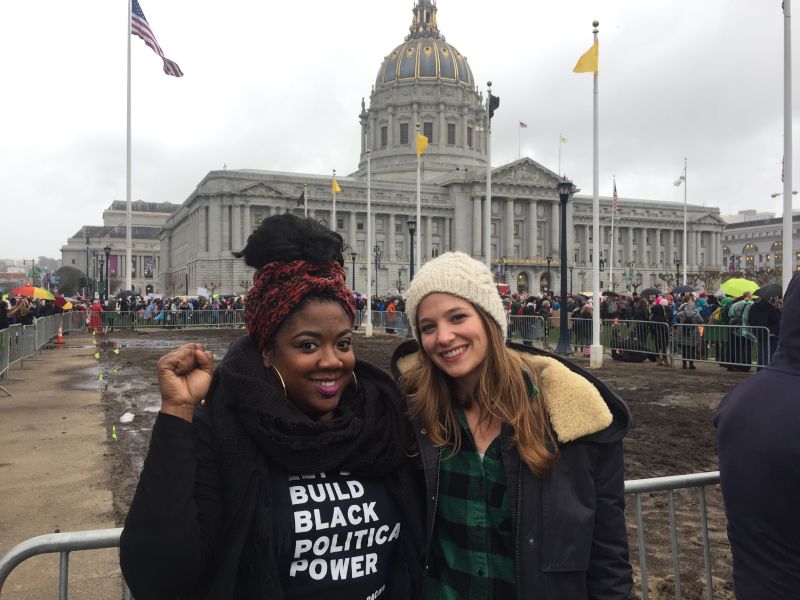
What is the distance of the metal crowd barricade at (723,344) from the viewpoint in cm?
1486

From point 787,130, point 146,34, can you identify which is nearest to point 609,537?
point 787,130

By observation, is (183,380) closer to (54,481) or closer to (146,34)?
(54,481)

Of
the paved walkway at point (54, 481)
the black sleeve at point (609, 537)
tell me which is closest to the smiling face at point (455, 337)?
the black sleeve at point (609, 537)

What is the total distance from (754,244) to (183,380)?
137 meters

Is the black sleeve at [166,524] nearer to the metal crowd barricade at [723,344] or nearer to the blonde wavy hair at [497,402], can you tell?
the blonde wavy hair at [497,402]

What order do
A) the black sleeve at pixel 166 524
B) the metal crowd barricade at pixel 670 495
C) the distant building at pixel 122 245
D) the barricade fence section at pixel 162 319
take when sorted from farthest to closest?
the distant building at pixel 122 245 → the barricade fence section at pixel 162 319 → the metal crowd barricade at pixel 670 495 → the black sleeve at pixel 166 524

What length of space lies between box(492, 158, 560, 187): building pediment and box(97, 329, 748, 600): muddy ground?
73.3 metres

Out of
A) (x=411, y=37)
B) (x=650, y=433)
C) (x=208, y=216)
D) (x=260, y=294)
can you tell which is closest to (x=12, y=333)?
(x=650, y=433)

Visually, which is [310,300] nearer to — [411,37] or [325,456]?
[325,456]

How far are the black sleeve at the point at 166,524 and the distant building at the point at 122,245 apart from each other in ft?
399

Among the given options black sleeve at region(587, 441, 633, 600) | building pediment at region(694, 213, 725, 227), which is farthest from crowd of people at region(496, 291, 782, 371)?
building pediment at region(694, 213, 725, 227)

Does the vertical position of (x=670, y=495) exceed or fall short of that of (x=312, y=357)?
it falls short

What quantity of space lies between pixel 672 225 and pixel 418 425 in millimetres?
110682

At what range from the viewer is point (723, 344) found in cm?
1620
